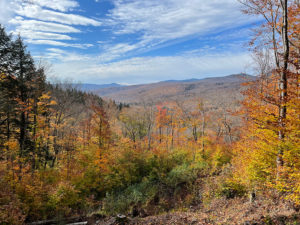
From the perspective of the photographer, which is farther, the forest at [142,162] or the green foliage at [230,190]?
the green foliage at [230,190]

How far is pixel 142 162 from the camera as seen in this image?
67.4ft

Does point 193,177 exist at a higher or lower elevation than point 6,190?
lower

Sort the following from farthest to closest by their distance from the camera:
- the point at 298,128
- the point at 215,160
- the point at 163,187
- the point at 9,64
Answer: the point at 215,160
the point at 163,187
the point at 9,64
the point at 298,128

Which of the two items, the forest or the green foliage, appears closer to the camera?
the forest

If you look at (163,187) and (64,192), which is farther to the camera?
(163,187)

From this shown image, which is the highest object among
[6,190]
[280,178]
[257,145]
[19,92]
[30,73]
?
[30,73]

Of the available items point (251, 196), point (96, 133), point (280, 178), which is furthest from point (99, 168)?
point (280, 178)

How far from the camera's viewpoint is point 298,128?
8.57 m

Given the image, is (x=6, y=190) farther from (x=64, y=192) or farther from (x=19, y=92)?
(x=19, y=92)

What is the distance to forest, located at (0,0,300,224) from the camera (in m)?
9.52

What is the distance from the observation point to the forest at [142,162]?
31.2ft

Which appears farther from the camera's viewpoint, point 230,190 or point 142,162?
point 142,162

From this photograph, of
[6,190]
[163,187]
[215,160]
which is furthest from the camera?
[215,160]

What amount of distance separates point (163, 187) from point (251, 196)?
879 cm
